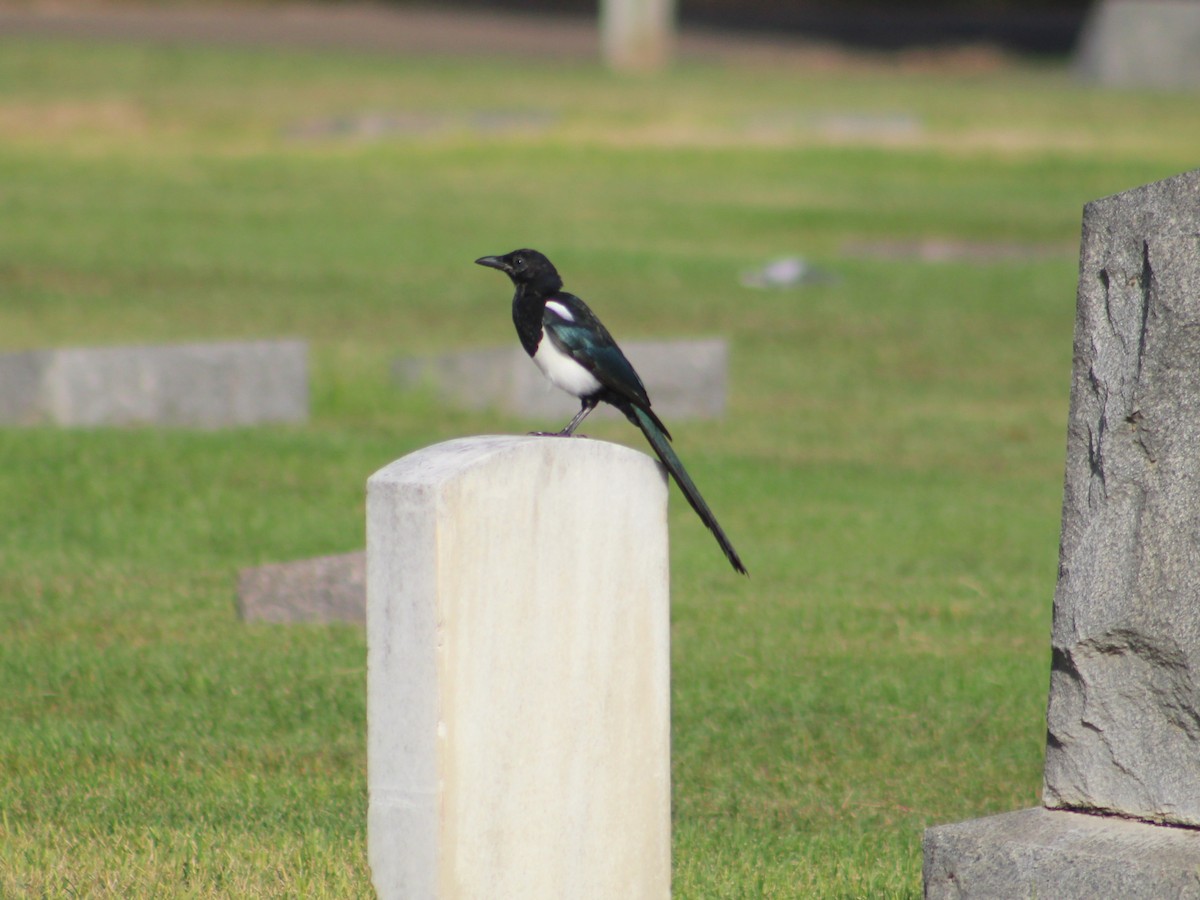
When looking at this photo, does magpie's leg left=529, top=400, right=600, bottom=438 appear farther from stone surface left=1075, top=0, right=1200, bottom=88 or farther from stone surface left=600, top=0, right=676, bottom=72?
stone surface left=600, top=0, right=676, bottom=72

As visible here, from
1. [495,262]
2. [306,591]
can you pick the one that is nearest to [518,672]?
[495,262]

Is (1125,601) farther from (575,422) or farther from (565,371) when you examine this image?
(565,371)

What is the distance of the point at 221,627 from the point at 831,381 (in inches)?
276

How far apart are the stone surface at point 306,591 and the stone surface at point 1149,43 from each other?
95.9 feet

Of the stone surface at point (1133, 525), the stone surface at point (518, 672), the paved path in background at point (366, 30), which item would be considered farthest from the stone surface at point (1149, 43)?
the stone surface at point (518, 672)

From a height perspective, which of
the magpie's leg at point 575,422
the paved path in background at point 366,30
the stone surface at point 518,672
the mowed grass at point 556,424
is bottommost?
the mowed grass at point 556,424

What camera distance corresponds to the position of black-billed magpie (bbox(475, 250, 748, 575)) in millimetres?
5035

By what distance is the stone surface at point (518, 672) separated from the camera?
12.7 feet

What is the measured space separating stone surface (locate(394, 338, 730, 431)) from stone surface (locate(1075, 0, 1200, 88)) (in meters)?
24.3

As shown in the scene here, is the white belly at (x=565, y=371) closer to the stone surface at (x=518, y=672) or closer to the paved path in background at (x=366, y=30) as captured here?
the stone surface at (x=518, y=672)

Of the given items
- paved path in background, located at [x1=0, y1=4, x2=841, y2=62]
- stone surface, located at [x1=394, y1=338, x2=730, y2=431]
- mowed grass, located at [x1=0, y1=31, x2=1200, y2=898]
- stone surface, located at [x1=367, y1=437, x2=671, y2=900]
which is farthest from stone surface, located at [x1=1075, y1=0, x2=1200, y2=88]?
stone surface, located at [x1=367, y1=437, x2=671, y2=900]

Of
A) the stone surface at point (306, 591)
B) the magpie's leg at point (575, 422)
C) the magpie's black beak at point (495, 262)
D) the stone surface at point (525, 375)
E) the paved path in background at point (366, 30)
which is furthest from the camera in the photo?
the paved path in background at point (366, 30)

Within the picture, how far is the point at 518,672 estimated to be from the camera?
405 centimetres

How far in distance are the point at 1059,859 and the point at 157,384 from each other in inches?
320
